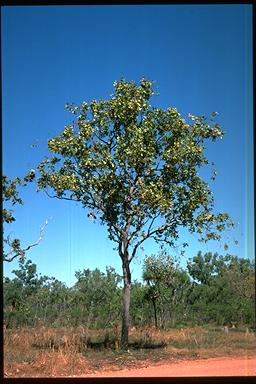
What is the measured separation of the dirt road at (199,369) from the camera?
5031 millimetres

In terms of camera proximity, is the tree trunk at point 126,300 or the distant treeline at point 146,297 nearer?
the tree trunk at point 126,300

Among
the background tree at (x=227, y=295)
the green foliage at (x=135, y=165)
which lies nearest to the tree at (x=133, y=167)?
the green foliage at (x=135, y=165)

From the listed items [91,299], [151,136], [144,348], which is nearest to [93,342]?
[144,348]

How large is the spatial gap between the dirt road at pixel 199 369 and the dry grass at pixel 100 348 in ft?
0.85

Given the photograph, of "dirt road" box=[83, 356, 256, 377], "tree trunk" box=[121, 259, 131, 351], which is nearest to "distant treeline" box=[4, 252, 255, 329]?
"tree trunk" box=[121, 259, 131, 351]

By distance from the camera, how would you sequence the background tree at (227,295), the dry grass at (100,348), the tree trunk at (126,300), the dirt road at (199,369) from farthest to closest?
the background tree at (227,295) → the tree trunk at (126,300) → the dry grass at (100,348) → the dirt road at (199,369)

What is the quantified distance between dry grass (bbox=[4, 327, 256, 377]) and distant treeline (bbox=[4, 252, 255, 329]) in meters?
0.53

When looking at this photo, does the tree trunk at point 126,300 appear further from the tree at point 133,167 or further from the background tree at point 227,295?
the background tree at point 227,295

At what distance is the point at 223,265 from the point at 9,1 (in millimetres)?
8699

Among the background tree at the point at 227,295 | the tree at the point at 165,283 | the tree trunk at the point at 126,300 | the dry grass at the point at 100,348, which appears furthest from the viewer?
the background tree at the point at 227,295

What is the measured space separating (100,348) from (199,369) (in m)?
1.76

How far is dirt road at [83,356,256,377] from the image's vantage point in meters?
5.03

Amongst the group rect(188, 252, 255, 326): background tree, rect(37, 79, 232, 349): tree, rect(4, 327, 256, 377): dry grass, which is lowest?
rect(4, 327, 256, 377): dry grass

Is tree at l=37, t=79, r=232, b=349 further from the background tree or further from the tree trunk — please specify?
the background tree
